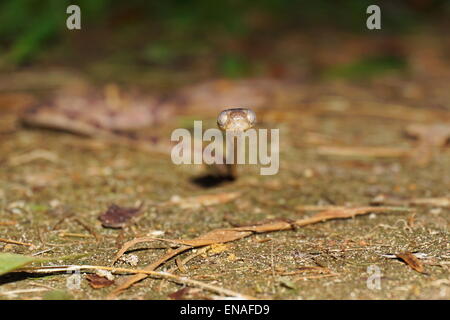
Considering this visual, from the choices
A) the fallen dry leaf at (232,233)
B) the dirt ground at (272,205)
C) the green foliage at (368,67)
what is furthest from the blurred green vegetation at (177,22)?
the fallen dry leaf at (232,233)

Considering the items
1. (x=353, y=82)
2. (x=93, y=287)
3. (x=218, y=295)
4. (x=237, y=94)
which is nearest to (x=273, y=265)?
(x=218, y=295)

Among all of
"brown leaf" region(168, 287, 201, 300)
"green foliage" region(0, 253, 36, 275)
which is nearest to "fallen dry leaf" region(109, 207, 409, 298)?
"brown leaf" region(168, 287, 201, 300)

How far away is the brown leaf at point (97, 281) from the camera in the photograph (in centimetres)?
148

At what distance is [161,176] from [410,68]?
3026 mm

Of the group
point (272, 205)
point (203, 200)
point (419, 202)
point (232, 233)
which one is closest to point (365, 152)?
point (419, 202)

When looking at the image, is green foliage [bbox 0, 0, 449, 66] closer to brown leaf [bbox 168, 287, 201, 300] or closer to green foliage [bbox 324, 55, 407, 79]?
green foliage [bbox 324, 55, 407, 79]

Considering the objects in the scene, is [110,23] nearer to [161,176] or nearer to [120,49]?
[120,49]

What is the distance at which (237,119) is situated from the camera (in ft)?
6.72

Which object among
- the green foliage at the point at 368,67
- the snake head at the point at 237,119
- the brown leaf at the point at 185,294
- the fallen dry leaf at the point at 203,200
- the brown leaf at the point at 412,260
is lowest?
the brown leaf at the point at 185,294

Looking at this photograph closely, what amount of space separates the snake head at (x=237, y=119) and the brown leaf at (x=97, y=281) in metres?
0.78

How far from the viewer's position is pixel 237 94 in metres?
3.82

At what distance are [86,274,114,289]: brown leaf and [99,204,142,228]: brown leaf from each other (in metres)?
0.45

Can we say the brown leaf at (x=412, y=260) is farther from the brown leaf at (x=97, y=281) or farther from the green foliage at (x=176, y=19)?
the green foliage at (x=176, y=19)

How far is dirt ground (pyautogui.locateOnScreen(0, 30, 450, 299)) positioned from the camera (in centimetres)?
149
